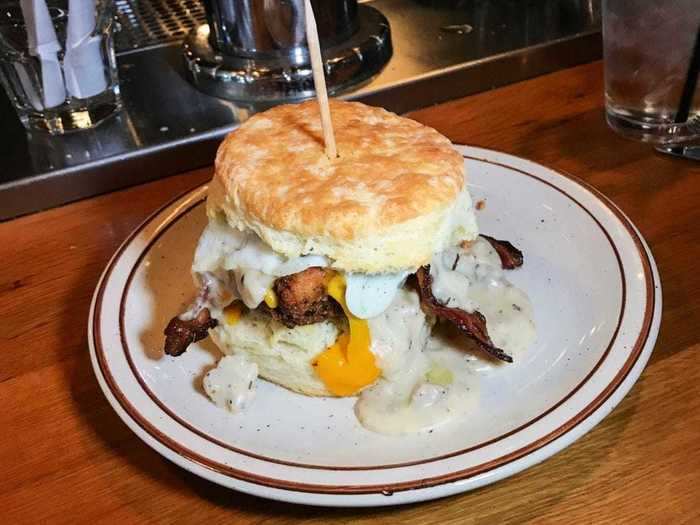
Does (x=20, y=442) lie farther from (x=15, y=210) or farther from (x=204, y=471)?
(x=15, y=210)

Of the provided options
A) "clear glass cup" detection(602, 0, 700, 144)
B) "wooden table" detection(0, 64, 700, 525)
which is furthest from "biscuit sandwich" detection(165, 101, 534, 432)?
"clear glass cup" detection(602, 0, 700, 144)

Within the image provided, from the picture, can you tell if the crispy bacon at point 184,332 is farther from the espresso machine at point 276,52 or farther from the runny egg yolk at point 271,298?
the espresso machine at point 276,52

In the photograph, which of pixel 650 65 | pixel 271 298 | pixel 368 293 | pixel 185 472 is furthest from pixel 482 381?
pixel 650 65

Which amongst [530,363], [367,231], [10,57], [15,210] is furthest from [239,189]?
[10,57]

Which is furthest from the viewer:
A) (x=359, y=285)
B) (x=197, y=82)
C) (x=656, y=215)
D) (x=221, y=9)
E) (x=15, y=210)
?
(x=197, y=82)

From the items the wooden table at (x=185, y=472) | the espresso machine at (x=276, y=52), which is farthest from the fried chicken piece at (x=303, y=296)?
the espresso machine at (x=276, y=52)
